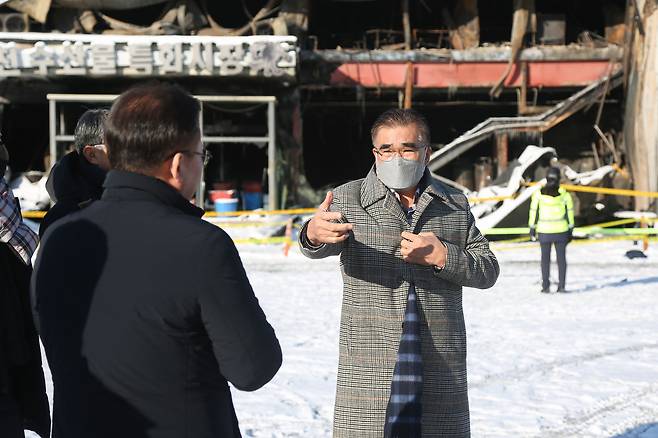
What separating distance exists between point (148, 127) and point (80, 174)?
4.04 ft

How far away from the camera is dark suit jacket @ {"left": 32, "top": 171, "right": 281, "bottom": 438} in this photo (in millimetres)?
1920

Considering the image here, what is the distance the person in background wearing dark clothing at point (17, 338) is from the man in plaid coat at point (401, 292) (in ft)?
3.60

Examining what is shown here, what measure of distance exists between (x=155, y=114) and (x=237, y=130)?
64.1 feet

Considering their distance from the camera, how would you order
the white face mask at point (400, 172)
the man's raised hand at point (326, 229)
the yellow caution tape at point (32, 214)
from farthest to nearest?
the yellow caution tape at point (32, 214), the white face mask at point (400, 172), the man's raised hand at point (326, 229)

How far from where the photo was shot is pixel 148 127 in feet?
6.56

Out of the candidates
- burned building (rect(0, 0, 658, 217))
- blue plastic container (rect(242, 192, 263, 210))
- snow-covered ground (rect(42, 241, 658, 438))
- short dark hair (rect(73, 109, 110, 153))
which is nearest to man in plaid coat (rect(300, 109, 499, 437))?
short dark hair (rect(73, 109, 110, 153))

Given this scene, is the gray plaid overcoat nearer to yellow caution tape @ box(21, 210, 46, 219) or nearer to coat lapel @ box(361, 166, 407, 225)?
coat lapel @ box(361, 166, 407, 225)

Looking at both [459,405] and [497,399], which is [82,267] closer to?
[459,405]

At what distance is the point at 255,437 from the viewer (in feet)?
15.4

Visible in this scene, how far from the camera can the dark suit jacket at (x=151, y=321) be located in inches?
75.6

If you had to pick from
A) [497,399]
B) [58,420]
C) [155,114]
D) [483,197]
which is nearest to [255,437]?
[497,399]

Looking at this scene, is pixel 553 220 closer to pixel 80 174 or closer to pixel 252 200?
pixel 80 174

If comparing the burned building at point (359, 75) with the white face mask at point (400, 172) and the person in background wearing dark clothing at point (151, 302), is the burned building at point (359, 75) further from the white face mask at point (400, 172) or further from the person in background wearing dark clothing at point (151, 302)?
the person in background wearing dark clothing at point (151, 302)

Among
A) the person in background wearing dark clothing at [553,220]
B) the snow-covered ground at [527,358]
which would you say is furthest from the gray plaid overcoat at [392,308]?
the person in background wearing dark clothing at [553,220]
